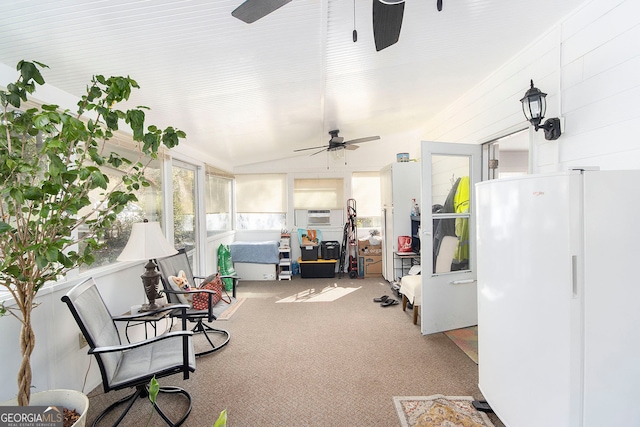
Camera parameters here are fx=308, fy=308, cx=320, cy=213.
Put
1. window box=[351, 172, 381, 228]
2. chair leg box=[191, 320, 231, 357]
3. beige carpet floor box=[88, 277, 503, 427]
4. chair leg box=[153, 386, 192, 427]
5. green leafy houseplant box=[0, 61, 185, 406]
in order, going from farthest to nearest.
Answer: window box=[351, 172, 381, 228]
chair leg box=[191, 320, 231, 357]
beige carpet floor box=[88, 277, 503, 427]
chair leg box=[153, 386, 192, 427]
green leafy houseplant box=[0, 61, 185, 406]

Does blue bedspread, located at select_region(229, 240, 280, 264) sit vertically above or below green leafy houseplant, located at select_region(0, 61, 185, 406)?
below

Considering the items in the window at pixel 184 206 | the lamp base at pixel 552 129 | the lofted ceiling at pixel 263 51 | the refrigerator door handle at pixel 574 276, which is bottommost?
the refrigerator door handle at pixel 574 276

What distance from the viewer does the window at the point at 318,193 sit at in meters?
6.22

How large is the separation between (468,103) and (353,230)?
2.98 metres

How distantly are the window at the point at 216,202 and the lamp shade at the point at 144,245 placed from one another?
2.39m

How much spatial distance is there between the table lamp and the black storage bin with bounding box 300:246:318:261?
330 cm

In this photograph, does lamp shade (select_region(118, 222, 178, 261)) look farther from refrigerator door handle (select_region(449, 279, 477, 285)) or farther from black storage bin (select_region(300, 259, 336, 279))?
black storage bin (select_region(300, 259, 336, 279))

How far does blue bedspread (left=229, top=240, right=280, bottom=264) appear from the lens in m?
5.57

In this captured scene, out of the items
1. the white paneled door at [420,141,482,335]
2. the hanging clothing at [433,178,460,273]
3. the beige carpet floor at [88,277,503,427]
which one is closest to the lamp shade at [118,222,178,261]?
the beige carpet floor at [88,277,503,427]

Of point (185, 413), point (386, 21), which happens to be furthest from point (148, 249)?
point (386, 21)

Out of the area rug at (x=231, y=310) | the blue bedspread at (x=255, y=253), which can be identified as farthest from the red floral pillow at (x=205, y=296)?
the blue bedspread at (x=255, y=253)

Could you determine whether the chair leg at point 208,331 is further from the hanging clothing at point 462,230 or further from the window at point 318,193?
the window at point 318,193

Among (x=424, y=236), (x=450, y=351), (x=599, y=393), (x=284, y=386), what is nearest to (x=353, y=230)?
(x=424, y=236)

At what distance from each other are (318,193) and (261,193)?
1163 millimetres
